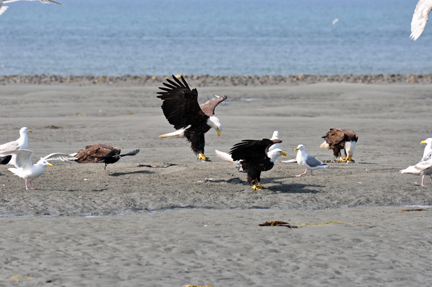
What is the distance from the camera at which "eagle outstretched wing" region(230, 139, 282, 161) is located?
855 centimetres

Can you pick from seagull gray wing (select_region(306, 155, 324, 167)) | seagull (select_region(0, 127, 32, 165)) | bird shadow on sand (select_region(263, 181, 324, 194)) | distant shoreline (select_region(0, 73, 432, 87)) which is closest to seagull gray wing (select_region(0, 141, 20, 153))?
seagull (select_region(0, 127, 32, 165))

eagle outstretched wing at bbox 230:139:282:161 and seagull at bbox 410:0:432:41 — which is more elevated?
seagull at bbox 410:0:432:41

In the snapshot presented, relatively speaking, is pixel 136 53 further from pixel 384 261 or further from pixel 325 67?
pixel 384 261

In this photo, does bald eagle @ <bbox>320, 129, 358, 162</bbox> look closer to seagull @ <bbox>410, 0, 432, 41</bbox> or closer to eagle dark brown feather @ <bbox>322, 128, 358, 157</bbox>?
eagle dark brown feather @ <bbox>322, 128, 358, 157</bbox>

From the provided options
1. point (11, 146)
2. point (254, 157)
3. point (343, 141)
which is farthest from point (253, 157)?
point (11, 146)

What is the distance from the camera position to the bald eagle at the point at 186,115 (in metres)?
10.7

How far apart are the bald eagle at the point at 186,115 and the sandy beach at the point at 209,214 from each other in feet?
1.78

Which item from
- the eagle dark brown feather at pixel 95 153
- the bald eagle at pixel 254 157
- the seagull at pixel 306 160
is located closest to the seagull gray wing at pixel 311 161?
the seagull at pixel 306 160

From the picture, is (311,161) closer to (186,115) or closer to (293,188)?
(293,188)

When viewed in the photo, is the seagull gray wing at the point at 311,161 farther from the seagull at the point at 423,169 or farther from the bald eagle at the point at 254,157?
the seagull at the point at 423,169

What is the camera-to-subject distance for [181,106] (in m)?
10.8

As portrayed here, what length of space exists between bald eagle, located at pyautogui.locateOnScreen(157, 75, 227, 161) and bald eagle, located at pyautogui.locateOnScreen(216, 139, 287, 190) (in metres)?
2.02

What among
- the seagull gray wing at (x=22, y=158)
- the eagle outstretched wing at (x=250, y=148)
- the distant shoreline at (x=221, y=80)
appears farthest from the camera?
the distant shoreline at (x=221, y=80)

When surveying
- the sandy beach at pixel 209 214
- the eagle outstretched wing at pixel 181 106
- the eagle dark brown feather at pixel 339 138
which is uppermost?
the eagle outstretched wing at pixel 181 106
